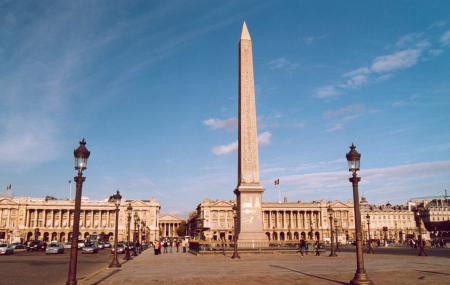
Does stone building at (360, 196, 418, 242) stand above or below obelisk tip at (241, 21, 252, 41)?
below

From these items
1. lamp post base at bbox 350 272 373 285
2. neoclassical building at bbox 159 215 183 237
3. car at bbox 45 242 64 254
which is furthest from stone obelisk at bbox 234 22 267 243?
neoclassical building at bbox 159 215 183 237

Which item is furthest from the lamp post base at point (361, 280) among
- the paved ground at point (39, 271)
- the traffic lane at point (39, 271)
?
the traffic lane at point (39, 271)

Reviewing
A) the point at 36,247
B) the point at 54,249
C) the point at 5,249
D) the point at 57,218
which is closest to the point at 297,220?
the point at 57,218

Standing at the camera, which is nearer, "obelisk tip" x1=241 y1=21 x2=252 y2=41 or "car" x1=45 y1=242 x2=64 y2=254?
"obelisk tip" x1=241 y1=21 x2=252 y2=41

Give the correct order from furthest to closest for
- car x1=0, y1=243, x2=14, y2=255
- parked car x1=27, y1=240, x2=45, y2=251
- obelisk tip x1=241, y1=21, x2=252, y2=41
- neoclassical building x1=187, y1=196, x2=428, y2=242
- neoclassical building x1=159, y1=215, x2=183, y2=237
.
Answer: neoclassical building x1=159, y1=215, x2=183, y2=237 → neoclassical building x1=187, y1=196, x2=428, y2=242 → parked car x1=27, y1=240, x2=45, y2=251 → car x1=0, y1=243, x2=14, y2=255 → obelisk tip x1=241, y1=21, x2=252, y2=41

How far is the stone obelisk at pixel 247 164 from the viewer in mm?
32125

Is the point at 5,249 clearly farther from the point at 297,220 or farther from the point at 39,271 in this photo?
the point at 297,220

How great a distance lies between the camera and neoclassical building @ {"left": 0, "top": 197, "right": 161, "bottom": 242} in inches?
5344

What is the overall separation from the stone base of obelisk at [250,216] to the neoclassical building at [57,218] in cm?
10552

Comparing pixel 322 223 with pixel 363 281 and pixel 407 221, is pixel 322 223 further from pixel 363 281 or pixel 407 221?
pixel 363 281

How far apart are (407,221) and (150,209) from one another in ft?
290

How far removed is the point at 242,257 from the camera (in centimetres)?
3102

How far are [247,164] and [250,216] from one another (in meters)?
3.88

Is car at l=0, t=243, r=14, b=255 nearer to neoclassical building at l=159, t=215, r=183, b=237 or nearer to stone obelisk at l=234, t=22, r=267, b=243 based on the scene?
stone obelisk at l=234, t=22, r=267, b=243
